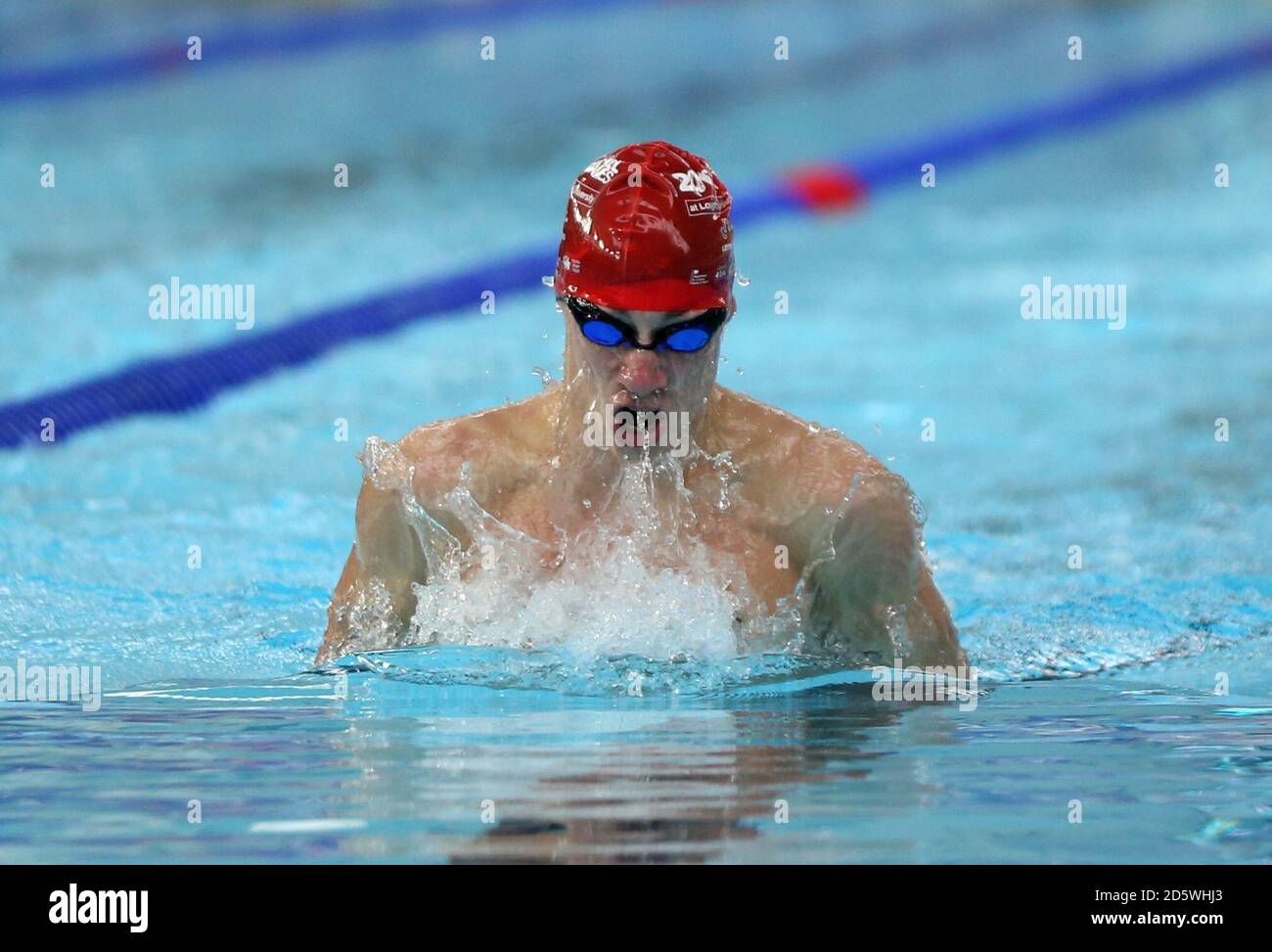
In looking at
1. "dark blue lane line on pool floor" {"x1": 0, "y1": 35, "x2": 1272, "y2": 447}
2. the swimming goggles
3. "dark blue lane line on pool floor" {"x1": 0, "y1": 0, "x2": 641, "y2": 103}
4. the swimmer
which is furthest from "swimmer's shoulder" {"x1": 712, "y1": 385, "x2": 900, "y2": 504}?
"dark blue lane line on pool floor" {"x1": 0, "y1": 0, "x2": 641, "y2": 103}

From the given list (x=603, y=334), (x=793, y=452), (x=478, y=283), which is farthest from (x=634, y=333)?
(x=478, y=283)

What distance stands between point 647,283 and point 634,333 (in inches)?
3.1

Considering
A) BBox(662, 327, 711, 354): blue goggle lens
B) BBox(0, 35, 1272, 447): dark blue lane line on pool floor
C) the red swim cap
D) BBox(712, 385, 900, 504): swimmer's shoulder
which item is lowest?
BBox(712, 385, 900, 504): swimmer's shoulder

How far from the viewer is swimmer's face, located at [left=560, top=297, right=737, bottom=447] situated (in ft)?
8.92

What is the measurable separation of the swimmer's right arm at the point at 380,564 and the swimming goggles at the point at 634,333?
0.44 m

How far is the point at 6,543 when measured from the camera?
4367 millimetres

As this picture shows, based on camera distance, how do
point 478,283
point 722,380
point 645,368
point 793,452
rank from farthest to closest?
point 478,283 < point 722,380 < point 793,452 < point 645,368

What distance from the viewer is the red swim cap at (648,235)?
2.74 metres

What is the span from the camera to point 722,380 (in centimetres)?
637

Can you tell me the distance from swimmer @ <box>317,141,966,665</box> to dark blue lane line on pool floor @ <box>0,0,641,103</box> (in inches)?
270

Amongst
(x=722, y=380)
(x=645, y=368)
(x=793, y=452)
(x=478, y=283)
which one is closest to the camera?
(x=645, y=368)

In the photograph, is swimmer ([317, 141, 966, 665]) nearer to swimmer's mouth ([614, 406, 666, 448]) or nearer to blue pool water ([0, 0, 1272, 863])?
swimmer's mouth ([614, 406, 666, 448])

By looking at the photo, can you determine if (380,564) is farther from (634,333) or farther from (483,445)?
(634,333)

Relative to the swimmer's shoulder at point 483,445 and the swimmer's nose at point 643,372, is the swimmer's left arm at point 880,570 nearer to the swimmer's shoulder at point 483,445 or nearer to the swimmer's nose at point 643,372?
the swimmer's nose at point 643,372
